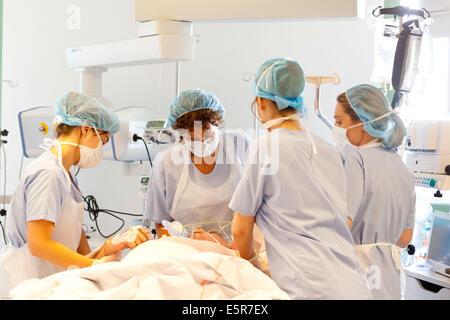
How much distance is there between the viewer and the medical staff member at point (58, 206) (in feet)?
5.39

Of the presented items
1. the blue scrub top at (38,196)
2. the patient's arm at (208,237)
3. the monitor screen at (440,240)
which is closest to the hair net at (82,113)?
the blue scrub top at (38,196)

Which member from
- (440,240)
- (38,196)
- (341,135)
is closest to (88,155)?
(38,196)

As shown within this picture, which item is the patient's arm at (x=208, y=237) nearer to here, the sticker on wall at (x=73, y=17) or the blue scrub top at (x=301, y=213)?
the blue scrub top at (x=301, y=213)

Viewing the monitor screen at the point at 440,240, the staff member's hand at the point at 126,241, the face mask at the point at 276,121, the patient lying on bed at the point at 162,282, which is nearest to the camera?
the patient lying on bed at the point at 162,282

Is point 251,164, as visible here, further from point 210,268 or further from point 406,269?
point 406,269

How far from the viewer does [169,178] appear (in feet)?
6.94

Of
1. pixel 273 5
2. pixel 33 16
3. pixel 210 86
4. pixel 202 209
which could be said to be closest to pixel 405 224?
pixel 202 209

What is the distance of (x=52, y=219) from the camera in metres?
1.64

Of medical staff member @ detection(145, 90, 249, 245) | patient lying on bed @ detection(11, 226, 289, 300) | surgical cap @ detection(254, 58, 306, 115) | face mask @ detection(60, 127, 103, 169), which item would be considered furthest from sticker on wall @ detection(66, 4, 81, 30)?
patient lying on bed @ detection(11, 226, 289, 300)

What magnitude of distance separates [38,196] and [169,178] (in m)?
0.60

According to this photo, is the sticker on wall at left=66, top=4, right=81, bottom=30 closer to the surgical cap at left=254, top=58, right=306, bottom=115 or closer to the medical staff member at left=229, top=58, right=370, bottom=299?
the surgical cap at left=254, top=58, right=306, bottom=115

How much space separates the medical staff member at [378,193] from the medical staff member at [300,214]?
346 mm

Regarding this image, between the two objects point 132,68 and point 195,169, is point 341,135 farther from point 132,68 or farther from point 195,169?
point 132,68

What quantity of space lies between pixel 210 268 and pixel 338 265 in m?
0.38
